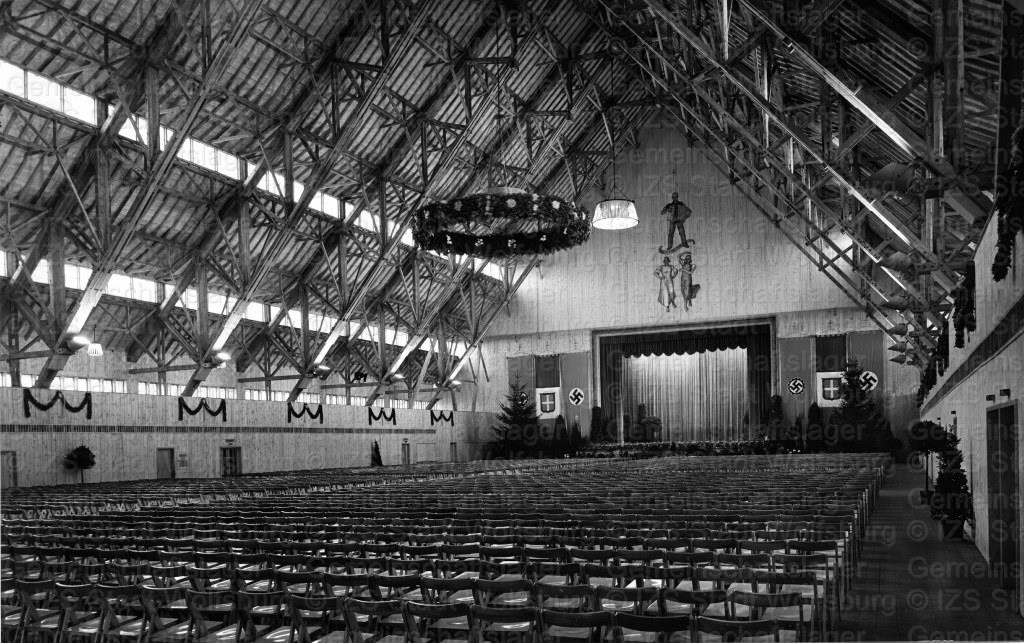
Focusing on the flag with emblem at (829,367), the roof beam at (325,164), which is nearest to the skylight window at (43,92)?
the roof beam at (325,164)

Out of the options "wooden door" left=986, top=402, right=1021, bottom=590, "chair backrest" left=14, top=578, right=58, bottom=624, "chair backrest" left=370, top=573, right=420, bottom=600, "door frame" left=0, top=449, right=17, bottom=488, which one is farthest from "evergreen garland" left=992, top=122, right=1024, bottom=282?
"door frame" left=0, top=449, right=17, bottom=488

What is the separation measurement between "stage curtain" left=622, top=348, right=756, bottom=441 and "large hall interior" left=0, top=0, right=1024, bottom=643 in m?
0.19

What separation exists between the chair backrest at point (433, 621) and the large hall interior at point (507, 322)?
0.06m

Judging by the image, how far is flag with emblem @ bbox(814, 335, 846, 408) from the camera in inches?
1574

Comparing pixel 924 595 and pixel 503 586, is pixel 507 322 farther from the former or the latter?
pixel 503 586

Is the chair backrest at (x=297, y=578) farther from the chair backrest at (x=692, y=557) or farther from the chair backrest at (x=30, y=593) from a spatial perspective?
the chair backrest at (x=692, y=557)

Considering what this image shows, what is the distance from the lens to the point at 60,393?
82.8ft

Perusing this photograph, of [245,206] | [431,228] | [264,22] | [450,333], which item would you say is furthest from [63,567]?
[450,333]

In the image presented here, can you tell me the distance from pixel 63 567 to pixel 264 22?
713 inches

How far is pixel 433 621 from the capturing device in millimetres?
6734

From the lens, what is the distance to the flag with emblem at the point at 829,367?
40.0 metres

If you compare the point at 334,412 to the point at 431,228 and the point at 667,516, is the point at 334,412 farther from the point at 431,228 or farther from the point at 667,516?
the point at 667,516

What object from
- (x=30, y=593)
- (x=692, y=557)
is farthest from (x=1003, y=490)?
(x=30, y=593)

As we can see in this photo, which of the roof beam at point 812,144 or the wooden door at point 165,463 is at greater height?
the roof beam at point 812,144
